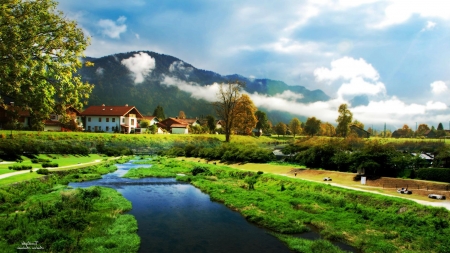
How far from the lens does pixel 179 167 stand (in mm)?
48125

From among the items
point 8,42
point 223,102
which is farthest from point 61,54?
point 223,102

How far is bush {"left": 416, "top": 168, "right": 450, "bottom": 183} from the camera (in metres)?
23.7

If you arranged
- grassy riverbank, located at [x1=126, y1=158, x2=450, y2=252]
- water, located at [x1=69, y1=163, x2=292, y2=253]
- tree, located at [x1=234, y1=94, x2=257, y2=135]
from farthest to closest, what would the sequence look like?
tree, located at [x1=234, y1=94, x2=257, y2=135] < grassy riverbank, located at [x1=126, y1=158, x2=450, y2=252] < water, located at [x1=69, y1=163, x2=292, y2=253]

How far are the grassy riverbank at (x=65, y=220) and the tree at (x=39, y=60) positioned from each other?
208 inches

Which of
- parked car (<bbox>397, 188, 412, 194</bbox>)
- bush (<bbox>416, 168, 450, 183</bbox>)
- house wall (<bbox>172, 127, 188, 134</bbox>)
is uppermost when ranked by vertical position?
house wall (<bbox>172, 127, 188, 134</bbox>)

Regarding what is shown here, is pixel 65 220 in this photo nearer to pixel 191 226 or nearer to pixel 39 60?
pixel 191 226

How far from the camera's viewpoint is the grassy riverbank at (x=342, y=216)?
14.6 metres

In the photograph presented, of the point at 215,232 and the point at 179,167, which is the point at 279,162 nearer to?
the point at 179,167

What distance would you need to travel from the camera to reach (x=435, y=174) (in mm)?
24438

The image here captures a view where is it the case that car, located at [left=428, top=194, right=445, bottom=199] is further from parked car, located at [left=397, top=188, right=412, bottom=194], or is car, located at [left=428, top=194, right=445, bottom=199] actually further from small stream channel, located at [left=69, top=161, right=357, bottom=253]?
small stream channel, located at [left=69, top=161, right=357, bottom=253]

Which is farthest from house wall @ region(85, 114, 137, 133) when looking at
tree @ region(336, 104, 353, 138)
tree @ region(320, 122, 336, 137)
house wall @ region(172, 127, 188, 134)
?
tree @ region(320, 122, 336, 137)

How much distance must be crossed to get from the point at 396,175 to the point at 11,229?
2697 cm

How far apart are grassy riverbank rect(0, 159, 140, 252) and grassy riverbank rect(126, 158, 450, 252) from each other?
295 inches

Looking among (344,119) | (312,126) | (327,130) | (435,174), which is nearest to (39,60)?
(435,174)
